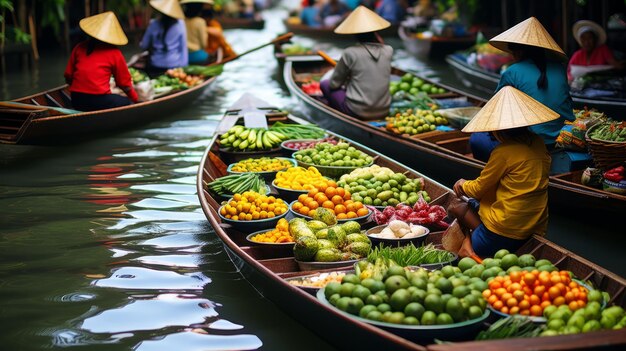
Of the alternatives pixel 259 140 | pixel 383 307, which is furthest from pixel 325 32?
pixel 383 307

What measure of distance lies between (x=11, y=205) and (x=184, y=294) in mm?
2375

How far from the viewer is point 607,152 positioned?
5352 mm

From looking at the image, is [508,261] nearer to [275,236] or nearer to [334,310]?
[334,310]

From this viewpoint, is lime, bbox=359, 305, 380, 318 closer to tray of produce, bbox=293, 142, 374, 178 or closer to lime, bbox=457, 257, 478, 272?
lime, bbox=457, 257, 478, 272

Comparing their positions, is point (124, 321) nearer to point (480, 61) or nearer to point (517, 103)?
point (517, 103)

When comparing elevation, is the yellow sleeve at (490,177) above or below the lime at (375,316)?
above

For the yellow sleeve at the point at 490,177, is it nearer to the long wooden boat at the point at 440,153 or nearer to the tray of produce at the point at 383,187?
the tray of produce at the point at 383,187

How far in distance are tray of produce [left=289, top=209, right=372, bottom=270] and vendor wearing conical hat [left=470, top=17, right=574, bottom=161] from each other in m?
1.92

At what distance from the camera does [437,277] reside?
3660 mm

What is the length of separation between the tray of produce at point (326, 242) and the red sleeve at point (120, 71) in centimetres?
394

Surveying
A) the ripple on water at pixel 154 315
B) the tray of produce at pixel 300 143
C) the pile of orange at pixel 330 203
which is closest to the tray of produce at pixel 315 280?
the ripple on water at pixel 154 315

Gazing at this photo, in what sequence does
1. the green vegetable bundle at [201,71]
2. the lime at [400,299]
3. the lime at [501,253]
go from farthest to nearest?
the green vegetable bundle at [201,71] < the lime at [501,253] < the lime at [400,299]

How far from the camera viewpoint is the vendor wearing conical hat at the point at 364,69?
7.48 m

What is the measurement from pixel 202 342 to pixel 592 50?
22.2 ft
